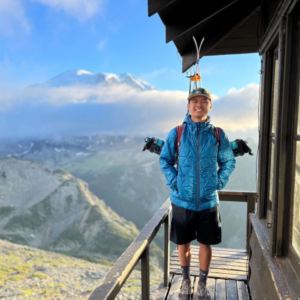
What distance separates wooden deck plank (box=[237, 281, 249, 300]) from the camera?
129 inches

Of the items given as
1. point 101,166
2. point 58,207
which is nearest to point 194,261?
point 58,207

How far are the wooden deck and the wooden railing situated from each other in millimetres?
242

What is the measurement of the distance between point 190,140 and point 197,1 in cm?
118

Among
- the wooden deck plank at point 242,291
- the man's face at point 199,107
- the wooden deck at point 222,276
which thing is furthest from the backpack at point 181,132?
the wooden deck plank at point 242,291

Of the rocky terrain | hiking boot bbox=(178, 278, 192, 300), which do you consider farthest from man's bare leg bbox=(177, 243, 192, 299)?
the rocky terrain

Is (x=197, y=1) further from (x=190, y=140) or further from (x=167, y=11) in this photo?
(x=190, y=140)

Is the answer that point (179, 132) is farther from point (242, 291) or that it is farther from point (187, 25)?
point (242, 291)

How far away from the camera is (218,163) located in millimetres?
2721

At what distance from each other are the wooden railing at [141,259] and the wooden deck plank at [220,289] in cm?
53

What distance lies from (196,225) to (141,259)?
530mm

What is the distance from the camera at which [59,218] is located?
78938mm

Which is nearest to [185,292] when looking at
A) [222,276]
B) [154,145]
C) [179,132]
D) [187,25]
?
[222,276]

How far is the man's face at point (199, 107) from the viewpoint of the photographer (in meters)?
2.65

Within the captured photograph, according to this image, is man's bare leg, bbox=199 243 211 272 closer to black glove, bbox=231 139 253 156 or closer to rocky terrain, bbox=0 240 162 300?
black glove, bbox=231 139 253 156
